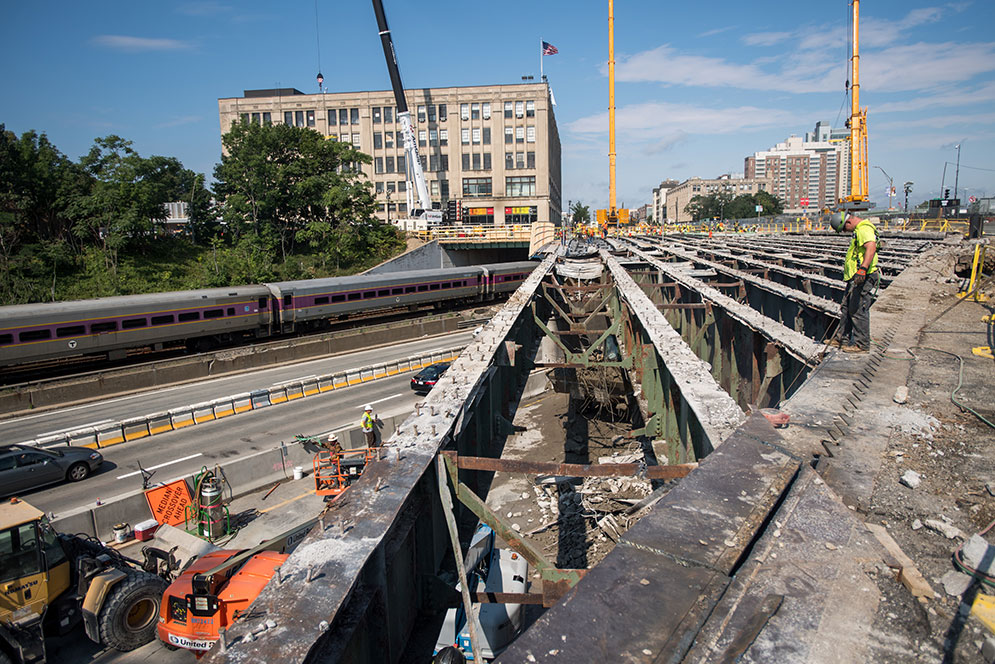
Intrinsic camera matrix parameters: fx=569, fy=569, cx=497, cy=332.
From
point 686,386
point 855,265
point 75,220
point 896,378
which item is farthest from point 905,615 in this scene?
point 75,220

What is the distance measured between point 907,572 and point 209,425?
65.6ft

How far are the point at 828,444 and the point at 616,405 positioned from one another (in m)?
11.9

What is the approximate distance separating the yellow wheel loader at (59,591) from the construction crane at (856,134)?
5925cm

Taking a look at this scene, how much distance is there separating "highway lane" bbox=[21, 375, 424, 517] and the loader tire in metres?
5.46

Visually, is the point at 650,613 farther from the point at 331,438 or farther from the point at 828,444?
the point at 331,438

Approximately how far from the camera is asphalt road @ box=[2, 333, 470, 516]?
14609mm

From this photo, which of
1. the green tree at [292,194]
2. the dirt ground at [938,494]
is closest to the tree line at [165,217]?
the green tree at [292,194]

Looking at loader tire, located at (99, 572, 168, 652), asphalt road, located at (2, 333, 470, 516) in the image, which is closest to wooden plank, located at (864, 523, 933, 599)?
loader tire, located at (99, 572, 168, 652)

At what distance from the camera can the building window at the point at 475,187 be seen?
6806 centimetres

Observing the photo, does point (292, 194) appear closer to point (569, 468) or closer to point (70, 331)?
point (70, 331)

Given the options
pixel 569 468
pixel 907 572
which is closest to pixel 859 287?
pixel 569 468

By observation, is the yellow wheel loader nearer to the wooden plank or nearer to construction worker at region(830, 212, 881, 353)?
Answer: the wooden plank

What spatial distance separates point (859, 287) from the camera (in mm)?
6254

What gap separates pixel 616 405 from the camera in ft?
51.5
